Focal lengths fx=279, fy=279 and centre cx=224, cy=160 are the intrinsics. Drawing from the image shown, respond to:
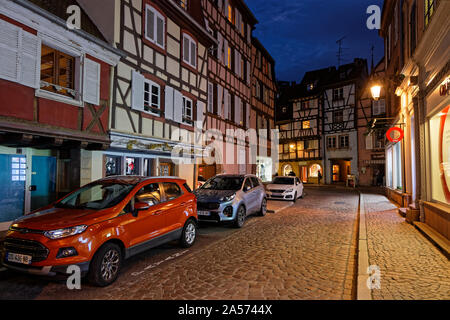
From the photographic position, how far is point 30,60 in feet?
25.0

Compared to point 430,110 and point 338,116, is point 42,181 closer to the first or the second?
point 430,110

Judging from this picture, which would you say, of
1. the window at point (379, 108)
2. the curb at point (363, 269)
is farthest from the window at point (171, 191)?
the window at point (379, 108)

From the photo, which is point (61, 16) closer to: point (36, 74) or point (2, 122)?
point (36, 74)

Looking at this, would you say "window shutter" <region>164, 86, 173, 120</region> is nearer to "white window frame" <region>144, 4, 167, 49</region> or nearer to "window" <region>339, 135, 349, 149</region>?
"white window frame" <region>144, 4, 167, 49</region>

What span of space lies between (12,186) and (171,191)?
5.24 metres

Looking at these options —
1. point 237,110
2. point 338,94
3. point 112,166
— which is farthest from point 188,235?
point 338,94

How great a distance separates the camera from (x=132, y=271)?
16.4 feet

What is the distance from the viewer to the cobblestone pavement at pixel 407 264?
395cm

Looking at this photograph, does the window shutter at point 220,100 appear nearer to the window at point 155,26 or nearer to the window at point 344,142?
the window at point 155,26

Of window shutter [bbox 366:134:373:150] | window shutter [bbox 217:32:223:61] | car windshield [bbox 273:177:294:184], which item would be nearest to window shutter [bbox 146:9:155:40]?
window shutter [bbox 217:32:223:61]

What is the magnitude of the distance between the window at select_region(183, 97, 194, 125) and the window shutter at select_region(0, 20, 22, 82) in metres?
8.03

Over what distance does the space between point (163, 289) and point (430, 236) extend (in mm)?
6305

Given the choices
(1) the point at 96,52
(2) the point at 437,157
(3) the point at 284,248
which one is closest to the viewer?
(3) the point at 284,248
